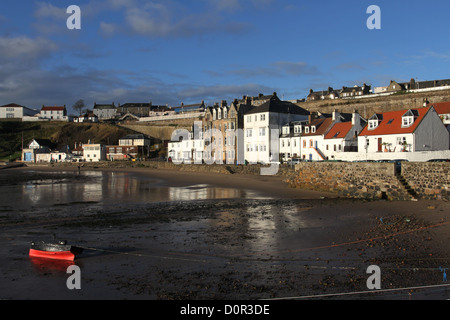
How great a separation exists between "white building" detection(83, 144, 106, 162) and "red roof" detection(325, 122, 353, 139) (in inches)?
2693

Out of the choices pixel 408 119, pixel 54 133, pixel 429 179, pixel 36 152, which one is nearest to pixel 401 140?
pixel 408 119

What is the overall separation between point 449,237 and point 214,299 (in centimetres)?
1046

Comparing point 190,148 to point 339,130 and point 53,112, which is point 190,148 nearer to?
point 339,130

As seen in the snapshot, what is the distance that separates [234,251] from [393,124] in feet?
117

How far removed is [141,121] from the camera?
135 meters

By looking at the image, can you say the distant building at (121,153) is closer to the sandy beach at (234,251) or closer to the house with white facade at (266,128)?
the house with white facade at (266,128)

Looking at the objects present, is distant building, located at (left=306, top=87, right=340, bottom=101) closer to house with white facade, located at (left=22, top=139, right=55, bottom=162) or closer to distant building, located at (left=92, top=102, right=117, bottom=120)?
house with white facade, located at (left=22, top=139, right=55, bottom=162)

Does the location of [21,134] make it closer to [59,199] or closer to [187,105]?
[187,105]

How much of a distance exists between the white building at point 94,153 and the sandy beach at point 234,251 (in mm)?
78619

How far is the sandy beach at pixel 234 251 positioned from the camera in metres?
9.23

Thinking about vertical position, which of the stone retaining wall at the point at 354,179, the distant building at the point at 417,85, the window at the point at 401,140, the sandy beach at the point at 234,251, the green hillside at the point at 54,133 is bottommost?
the sandy beach at the point at 234,251

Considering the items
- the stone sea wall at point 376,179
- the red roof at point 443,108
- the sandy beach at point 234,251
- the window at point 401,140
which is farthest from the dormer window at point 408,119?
the sandy beach at point 234,251

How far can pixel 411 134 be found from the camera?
128 ft
